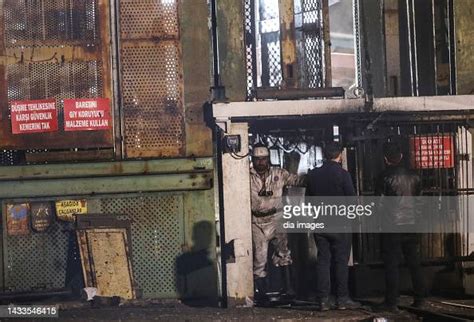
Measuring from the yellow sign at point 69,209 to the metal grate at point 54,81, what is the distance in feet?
4.02

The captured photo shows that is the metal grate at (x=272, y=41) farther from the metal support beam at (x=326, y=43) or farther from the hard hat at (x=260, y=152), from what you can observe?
the hard hat at (x=260, y=152)

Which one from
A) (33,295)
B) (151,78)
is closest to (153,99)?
(151,78)

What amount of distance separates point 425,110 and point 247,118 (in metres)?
2.51

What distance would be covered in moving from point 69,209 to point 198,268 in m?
2.22

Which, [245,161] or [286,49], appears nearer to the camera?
[245,161]

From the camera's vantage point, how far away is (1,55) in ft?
39.3

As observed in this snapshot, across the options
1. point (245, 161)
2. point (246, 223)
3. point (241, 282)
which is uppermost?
point (245, 161)

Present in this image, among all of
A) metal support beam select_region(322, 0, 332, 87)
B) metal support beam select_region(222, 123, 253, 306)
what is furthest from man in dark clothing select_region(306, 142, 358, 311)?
metal support beam select_region(322, 0, 332, 87)

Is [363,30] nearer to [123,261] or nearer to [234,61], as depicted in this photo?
[234,61]

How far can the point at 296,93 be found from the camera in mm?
11172

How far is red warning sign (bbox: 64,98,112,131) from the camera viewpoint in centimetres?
1201

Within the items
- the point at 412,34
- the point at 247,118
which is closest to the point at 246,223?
the point at 247,118

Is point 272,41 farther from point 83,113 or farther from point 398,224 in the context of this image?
point 398,224

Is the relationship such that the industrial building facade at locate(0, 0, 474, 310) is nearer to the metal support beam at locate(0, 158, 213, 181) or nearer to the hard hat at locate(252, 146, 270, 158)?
the metal support beam at locate(0, 158, 213, 181)
